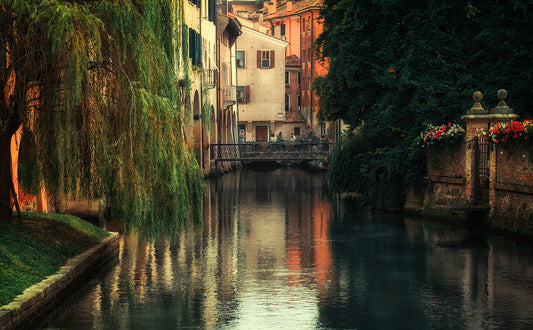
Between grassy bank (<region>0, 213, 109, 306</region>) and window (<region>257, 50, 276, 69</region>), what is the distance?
2168 inches

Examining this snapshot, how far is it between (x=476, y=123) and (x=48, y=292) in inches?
543

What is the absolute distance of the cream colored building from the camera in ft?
233

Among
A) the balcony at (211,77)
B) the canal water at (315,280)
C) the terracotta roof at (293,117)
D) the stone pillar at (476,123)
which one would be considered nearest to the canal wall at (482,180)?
the stone pillar at (476,123)

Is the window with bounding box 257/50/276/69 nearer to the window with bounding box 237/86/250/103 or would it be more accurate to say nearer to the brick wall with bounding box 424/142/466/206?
the window with bounding box 237/86/250/103

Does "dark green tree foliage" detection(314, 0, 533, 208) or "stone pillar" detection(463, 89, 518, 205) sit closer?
"stone pillar" detection(463, 89, 518, 205)

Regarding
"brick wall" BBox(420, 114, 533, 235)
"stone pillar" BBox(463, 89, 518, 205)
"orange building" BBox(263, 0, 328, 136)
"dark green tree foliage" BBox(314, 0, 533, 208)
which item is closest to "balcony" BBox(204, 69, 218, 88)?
"dark green tree foliage" BBox(314, 0, 533, 208)

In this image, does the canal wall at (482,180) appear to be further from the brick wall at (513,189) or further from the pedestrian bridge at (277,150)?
the pedestrian bridge at (277,150)

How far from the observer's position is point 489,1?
950 inches

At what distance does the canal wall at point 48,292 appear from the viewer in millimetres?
9688

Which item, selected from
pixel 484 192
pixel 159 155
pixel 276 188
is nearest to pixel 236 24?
pixel 276 188

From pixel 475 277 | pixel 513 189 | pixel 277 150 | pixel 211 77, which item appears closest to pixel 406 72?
pixel 513 189

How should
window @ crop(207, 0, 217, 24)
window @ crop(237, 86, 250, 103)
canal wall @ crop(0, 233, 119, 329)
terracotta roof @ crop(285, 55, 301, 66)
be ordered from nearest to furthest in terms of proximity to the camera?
canal wall @ crop(0, 233, 119, 329) < window @ crop(207, 0, 217, 24) < window @ crop(237, 86, 250, 103) < terracotta roof @ crop(285, 55, 301, 66)

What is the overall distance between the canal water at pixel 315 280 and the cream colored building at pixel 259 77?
4955cm

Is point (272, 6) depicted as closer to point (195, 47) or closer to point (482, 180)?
point (195, 47)
